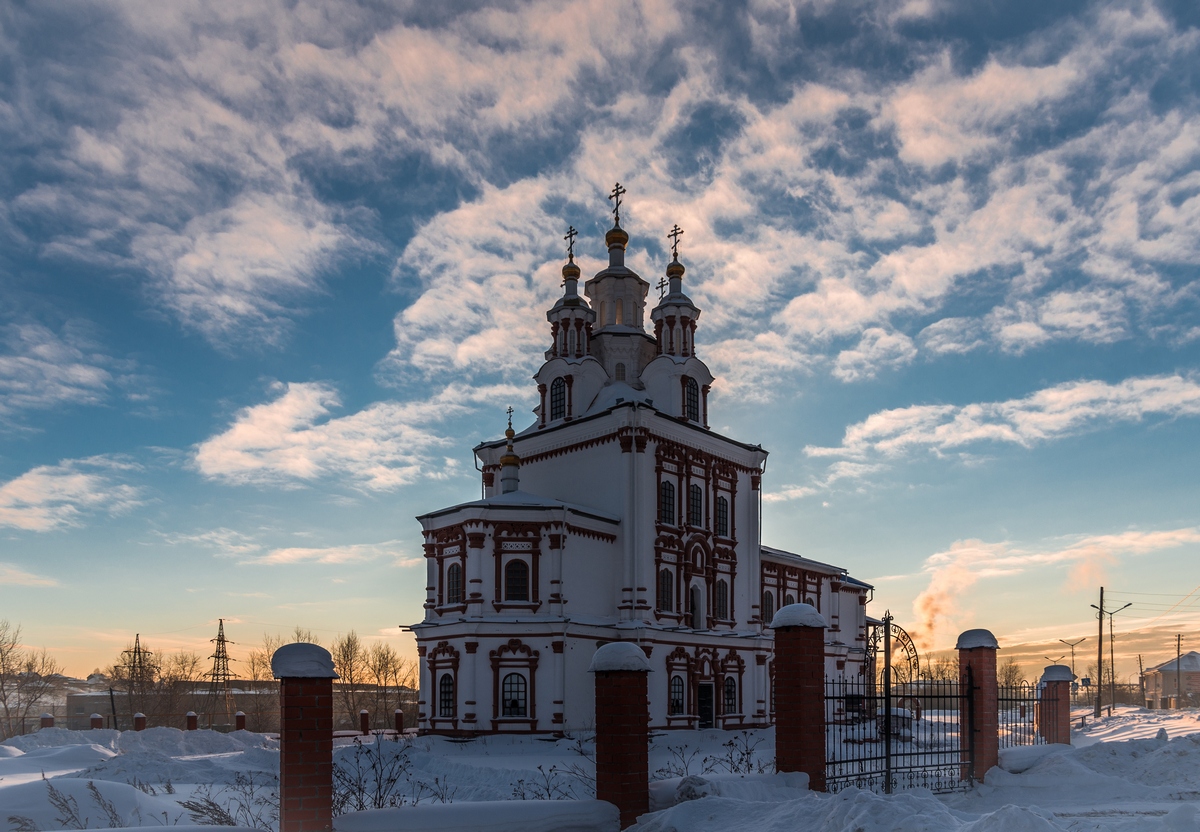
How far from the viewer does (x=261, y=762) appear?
2089 centimetres

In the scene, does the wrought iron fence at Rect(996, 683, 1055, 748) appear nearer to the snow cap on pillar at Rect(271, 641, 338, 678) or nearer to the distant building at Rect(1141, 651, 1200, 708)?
the snow cap on pillar at Rect(271, 641, 338, 678)

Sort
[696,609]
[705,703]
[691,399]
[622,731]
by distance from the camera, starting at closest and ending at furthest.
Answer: [622,731] < [705,703] < [696,609] < [691,399]

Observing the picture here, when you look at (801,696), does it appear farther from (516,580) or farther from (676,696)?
(676,696)

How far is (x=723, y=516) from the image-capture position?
107 feet

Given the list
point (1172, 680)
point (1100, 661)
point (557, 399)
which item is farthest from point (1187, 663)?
point (557, 399)

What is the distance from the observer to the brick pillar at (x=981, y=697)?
12.1 metres

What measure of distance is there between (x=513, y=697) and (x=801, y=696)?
17.7 m

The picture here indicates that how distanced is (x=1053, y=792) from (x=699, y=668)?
18454 mm

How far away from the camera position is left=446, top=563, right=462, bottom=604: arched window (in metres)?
27.2

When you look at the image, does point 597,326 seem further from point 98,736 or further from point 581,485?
point 98,736

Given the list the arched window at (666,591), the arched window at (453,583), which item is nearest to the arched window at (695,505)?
the arched window at (666,591)

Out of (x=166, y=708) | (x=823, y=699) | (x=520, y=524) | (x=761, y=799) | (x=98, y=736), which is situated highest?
(x=520, y=524)

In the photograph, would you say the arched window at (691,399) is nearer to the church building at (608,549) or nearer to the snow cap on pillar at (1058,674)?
the church building at (608,549)

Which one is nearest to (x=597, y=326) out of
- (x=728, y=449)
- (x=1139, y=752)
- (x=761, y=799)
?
(x=728, y=449)
